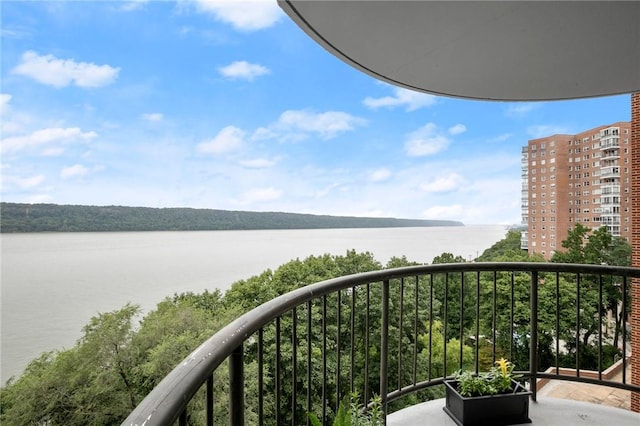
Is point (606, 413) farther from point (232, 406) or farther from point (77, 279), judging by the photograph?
point (77, 279)

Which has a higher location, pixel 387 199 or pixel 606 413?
pixel 387 199

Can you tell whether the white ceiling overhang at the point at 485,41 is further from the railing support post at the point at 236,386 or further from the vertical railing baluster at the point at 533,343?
the vertical railing baluster at the point at 533,343

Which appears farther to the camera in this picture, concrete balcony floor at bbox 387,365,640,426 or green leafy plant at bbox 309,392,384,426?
concrete balcony floor at bbox 387,365,640,426

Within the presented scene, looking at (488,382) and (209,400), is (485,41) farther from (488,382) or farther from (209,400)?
(488,382)

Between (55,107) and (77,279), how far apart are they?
1816 cm

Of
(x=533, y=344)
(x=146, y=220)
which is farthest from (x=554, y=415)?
(x=146, y=220)

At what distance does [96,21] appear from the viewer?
34219 mm

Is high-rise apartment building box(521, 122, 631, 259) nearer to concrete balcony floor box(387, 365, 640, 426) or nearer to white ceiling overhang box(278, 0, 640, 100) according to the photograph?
concrete balcony floor box(387, 365, 640, 426)

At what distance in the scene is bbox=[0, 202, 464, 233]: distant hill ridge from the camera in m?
16.3

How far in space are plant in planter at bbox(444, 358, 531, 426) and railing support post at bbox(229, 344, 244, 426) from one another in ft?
4.92

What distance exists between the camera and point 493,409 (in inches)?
78.5

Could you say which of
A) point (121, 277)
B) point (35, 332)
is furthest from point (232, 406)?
point (121, 277)

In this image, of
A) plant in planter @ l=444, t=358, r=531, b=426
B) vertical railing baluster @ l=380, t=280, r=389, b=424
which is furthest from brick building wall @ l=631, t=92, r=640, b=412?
vertical railing baluster @ l=380, t=280, r=389, b=424

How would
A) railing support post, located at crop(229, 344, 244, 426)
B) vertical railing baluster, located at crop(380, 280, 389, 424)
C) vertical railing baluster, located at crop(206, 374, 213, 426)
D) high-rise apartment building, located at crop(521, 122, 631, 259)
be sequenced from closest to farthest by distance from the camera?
vertical railing baluster, located at crop(206, 374, 213, 426) < railing support post, located at crop(229, 344, 244, 426) < vertical railing baluster, located at crop(380, 280, 389, 424) < high-rise apartment building, located at crop(521, 122, 631, 259)
